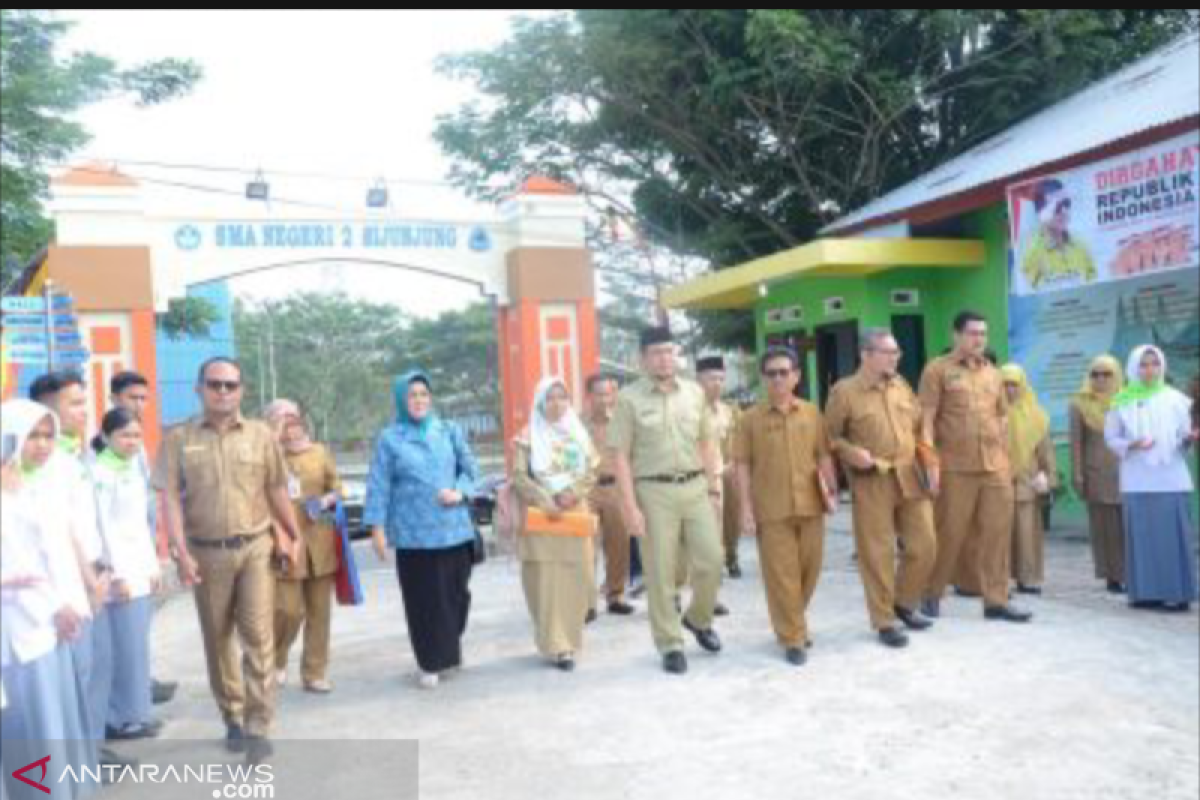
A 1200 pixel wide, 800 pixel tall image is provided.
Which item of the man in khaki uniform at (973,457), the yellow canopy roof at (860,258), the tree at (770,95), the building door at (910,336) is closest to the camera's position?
the man in khaki uniform at (973,457)

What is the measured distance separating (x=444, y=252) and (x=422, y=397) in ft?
25.0

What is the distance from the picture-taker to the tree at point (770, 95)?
43.4 ft

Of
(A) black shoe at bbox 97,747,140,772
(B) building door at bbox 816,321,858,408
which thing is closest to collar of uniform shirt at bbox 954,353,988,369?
(A) black shoe at bbox 97,747,140,772

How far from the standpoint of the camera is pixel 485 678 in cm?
545

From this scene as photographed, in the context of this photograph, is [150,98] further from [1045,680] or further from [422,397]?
[1045,680]

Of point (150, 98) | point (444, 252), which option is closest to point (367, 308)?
point (444, 252)

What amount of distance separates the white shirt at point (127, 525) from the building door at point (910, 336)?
9.31m

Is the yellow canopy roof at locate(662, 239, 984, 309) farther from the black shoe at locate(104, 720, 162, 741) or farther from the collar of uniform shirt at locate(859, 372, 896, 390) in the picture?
the black shoe at locate(104, 720, 162, 741)

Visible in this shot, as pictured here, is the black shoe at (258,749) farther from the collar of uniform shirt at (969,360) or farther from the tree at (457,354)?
the tree at (457,354)

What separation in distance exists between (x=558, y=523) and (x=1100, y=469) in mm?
3710

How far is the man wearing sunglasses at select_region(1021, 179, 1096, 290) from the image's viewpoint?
925 centimetres

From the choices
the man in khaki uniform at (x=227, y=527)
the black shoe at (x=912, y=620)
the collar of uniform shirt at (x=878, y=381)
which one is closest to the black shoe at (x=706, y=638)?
the black shoe at (x=912, y=620)

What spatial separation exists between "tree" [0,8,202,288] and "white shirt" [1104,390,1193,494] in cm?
615

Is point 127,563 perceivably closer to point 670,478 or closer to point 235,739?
point 235,739
